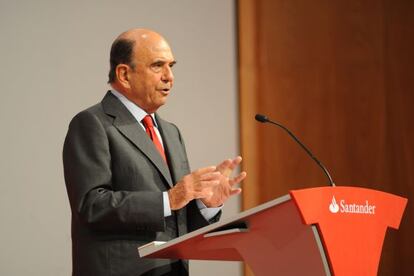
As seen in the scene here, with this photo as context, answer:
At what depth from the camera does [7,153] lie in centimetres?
332

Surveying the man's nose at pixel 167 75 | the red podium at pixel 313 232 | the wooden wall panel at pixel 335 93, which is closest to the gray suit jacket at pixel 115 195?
the man's nose at pixel 167 75

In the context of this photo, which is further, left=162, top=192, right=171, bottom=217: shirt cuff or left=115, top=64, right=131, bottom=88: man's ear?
left=115, top=64, right=131, bottom=88: man's ear

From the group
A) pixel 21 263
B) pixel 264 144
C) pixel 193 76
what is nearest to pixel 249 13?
pixel 193 76

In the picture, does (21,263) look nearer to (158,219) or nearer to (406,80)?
(158,219)

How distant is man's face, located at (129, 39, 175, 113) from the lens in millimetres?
2525

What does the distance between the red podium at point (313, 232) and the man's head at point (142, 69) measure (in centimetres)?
80

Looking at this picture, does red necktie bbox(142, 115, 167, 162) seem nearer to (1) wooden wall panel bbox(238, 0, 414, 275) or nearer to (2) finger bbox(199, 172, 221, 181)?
(2) finger bbox(199, 172, 221, 181)

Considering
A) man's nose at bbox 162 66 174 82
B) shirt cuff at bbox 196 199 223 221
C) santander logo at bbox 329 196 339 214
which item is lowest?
shirt cuff at bbox 196 199 223 221

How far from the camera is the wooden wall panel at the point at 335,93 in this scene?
4.01 meters

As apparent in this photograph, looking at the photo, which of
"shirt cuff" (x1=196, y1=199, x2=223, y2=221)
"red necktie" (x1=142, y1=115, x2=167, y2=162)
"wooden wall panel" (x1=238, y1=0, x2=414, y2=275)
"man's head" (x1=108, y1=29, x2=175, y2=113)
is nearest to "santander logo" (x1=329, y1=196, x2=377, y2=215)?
"shirt cuff" (x1=196, y1=199, x2=223, y2=221)

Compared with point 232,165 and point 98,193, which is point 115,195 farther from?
point 232,165

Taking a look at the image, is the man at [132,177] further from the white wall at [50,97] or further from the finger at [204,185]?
the white wall at [50,97]

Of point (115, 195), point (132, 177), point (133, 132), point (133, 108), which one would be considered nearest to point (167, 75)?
point (133, 108)

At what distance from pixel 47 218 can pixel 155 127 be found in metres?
1.08
